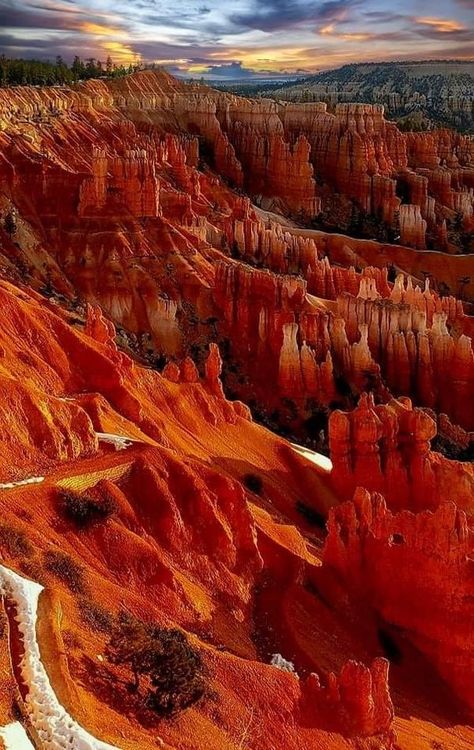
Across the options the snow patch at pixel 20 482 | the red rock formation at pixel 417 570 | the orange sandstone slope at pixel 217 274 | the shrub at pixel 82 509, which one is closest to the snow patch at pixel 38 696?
the shrub at pixel 82 509

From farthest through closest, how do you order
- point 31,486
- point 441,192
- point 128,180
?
point 441,192 < point 128,180 < point 31,486

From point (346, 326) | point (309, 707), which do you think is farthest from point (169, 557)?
point (346, 326)

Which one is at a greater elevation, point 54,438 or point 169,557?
point 54,438

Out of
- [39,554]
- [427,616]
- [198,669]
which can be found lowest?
[427,616]

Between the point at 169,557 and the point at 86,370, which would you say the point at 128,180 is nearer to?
the point at 86,370

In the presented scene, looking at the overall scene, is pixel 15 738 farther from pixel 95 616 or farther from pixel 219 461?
pixel 219 461

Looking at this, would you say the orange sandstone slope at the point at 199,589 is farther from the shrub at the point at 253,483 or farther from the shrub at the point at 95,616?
the shrub at the point at 253,483
